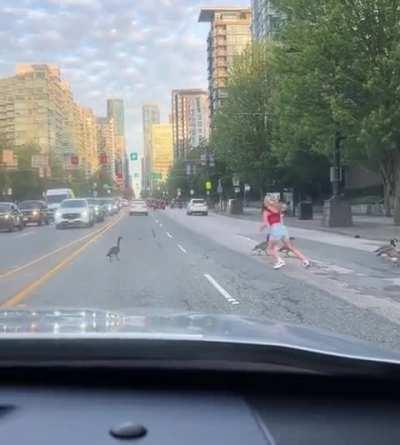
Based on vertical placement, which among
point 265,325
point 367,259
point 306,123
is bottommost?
point 367,259

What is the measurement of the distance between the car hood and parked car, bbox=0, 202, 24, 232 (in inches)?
1489

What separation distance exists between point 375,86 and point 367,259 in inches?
500

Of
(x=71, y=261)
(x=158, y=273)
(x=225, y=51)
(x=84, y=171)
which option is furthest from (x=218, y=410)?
(x=225, y=51)

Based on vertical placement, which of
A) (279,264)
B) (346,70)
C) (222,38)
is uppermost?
(222,38)

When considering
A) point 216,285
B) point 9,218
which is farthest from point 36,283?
point 9,218

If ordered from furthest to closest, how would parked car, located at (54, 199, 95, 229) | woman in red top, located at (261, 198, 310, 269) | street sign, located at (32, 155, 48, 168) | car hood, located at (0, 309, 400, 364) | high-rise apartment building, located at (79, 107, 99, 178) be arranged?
high-rise apartment building, located at (79, 107, 99, 178)
street sign, located at (32, 155, 48, 168)
parked car, located at (54, 199, 95, 229)
woman in red top, located at (261, 198, 310, 269)
car hood, located at (0, 309, 400, 364)

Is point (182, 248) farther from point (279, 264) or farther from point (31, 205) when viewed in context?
point (31, 205)

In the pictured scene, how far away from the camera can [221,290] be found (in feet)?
42.4

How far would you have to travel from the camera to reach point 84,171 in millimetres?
117188

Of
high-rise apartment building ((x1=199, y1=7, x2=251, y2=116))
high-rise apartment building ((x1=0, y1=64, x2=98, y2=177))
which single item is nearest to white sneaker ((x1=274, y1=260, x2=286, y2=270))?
high-rise apartment building ((x1=0, y1=64, x2=98, y2=177))

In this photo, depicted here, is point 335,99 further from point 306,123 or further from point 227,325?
point 227,325

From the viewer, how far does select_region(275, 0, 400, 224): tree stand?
30422 mm

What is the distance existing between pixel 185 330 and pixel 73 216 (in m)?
38.5

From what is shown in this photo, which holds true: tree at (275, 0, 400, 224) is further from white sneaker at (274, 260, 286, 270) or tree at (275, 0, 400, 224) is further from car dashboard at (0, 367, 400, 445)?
car dashboard at (0, 367, 400, 445)
